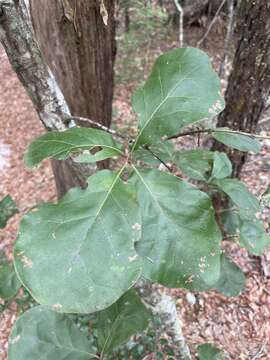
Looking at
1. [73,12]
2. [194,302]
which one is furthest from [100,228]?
[194,302]

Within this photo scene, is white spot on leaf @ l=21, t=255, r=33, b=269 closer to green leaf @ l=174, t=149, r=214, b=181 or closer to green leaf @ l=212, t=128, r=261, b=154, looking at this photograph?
green leaf @ l=174, t=149, r=214, b=181

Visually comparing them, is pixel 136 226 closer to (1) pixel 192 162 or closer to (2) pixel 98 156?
(2) pixel 98 156

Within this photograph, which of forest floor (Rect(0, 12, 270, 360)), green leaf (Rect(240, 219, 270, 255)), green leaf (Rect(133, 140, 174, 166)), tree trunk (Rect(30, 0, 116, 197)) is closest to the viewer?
green leaf (Rect(133, 140, 174, 166))

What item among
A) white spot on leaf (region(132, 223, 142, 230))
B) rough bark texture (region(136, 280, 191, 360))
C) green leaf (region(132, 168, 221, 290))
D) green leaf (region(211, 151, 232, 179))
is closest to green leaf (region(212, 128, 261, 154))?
green leaf (region(211, 151, 232, 179))

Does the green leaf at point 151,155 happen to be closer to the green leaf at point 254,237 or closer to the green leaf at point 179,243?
the green leaf at point 179,243

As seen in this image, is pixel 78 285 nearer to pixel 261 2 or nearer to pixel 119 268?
pixel 119 268

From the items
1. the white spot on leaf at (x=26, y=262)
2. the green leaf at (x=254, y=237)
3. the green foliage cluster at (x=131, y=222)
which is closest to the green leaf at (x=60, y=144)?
the green foliage cluster at (x=131, y=222)

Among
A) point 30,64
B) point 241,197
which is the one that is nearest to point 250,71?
point 241,197
